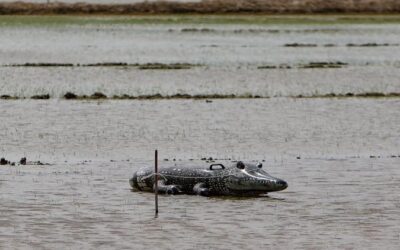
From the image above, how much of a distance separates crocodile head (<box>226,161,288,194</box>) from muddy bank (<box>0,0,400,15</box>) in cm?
8891

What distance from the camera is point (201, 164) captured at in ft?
65.4

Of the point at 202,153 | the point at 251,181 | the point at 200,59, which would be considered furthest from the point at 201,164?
the point at 200,59

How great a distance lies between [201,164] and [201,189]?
8.60ft

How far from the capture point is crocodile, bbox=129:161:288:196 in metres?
17.0

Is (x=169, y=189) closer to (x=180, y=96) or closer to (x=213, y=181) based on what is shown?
(x=213, y=181)

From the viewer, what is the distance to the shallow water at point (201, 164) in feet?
49.0

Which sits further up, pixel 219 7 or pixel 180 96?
pixel 219 7

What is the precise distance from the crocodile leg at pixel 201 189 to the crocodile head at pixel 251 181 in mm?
300

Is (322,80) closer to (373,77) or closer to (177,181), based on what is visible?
(373,77)

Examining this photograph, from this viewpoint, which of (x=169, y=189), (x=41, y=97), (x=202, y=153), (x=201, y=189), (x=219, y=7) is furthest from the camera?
(x=219, y=7)

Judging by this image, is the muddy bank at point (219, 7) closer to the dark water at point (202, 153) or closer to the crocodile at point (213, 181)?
the dark water at point (202, 153)

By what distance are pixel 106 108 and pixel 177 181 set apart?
36.9 ft

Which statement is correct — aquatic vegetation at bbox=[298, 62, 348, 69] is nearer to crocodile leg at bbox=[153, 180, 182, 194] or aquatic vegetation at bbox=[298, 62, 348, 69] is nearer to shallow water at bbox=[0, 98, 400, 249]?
shallow water at bbox=[0, 98, 400, 249]

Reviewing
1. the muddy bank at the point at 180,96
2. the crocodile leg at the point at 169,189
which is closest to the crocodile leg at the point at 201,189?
the crocodile leg at the point at 169,189
